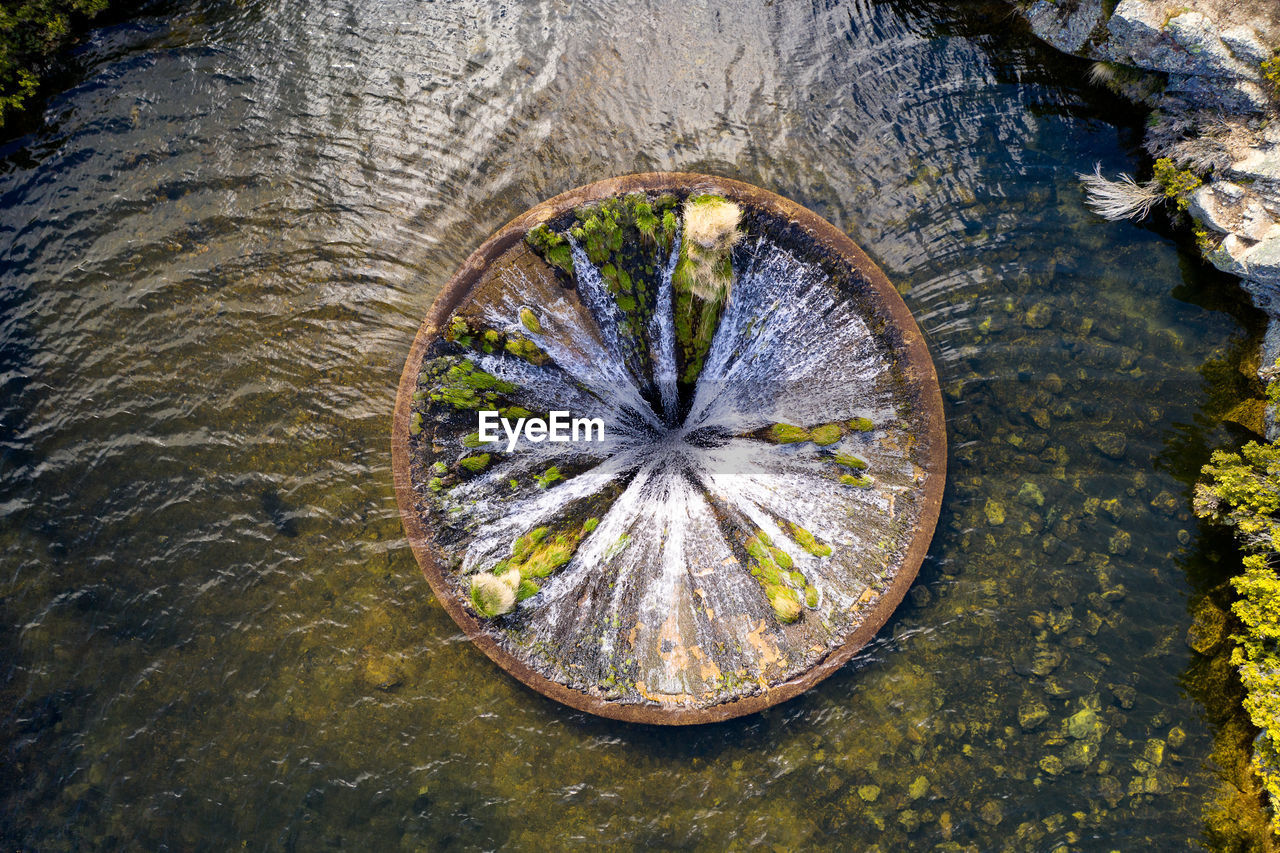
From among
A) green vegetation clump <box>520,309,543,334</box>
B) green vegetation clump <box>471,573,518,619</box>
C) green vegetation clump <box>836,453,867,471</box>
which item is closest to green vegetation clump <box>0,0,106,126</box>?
green vegetation clump <box>520,309,543,334</box>

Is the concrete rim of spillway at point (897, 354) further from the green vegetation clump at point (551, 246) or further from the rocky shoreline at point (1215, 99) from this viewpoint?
the rocky shoreline at point (1215, 99)

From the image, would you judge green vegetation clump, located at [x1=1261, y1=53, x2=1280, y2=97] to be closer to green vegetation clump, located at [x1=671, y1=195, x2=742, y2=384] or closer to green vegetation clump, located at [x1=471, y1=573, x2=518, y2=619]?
green vegetation clump, located at [x1=671, y1=195, x2=742, y2=384]

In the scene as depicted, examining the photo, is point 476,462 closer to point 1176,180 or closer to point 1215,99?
point 1176,180

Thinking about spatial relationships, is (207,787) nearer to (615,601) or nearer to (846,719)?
(615,601)

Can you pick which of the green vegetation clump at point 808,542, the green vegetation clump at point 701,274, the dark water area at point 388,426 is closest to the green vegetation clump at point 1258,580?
the dark water area at point 388,426

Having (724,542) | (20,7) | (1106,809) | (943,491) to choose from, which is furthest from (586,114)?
(1106,809)

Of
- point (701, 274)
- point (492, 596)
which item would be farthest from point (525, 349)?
point (492, 596)

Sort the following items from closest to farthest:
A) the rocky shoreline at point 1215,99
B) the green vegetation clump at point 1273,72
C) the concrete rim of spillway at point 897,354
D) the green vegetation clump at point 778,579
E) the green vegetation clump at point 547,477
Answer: the green vegetation clump at point 1273,72, the rocky shoreline at point 1215,99, the concrete rim of spillway at point 897,354, the green vegetation clump at point 778,579, the green vegetation clump at point 547,477
